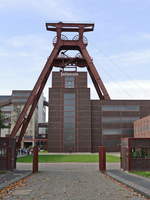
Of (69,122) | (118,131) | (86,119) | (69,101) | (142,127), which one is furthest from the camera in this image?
(69,101)

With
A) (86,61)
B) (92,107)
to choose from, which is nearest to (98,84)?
(86,61)

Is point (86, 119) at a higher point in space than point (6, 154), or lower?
higher

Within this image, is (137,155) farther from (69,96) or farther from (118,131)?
(69,96)

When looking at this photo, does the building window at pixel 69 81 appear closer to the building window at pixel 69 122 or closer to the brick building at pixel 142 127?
the building window at pixel 69 122

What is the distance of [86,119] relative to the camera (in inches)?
3784

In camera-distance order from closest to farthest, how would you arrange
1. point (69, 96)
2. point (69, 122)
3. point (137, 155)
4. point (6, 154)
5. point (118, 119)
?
point (6, 154) → point (137, 155) → point (69, 122) → point (118, 119) → point (69, 96)

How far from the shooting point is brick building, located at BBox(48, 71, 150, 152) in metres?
94.8

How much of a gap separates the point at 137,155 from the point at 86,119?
68921 mm

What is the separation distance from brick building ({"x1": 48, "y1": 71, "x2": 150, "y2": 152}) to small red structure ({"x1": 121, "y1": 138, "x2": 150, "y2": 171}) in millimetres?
67178

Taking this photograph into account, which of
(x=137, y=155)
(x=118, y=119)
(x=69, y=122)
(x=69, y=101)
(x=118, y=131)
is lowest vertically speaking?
(x=137, y=155)

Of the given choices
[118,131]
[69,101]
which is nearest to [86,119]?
[69,101]

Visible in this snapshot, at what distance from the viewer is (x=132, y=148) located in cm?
2738

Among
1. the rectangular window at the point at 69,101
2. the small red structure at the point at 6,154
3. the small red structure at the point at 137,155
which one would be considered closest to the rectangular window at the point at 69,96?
the rectangular window at the point at 69,101

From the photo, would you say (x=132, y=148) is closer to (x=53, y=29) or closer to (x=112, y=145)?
(x=53, y=29)
